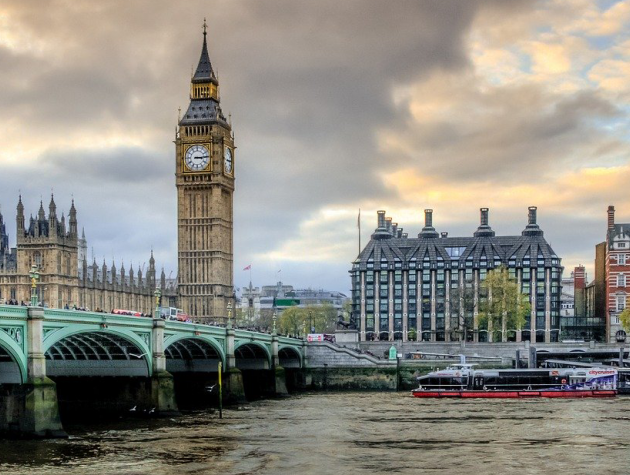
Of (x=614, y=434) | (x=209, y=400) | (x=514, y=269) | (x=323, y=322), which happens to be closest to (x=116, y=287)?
(x=323, y=322)

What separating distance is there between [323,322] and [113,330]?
13052 centimetres

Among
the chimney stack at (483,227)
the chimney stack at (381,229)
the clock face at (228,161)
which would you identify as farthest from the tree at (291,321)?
the chimney stack at (483,227)

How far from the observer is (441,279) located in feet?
569

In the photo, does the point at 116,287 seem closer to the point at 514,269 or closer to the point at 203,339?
the point at 514,269

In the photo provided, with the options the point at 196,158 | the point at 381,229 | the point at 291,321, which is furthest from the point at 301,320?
the point at 196,158

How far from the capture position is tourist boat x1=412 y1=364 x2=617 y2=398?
324 ft

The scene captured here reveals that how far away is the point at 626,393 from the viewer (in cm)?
10231

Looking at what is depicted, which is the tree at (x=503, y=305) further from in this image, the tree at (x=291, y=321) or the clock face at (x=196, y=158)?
the clock face at (x=196, y=158)

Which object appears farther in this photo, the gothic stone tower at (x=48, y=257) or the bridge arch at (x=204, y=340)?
the gothic stone tower at (x=48, y=257)

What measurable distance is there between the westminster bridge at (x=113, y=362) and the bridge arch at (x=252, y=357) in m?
0.10

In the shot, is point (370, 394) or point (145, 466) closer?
point (145, 466)

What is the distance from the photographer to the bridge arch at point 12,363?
57938 millimetres

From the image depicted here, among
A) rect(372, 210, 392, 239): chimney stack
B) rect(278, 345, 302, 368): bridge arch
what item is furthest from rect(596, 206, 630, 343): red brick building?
rect(278, 345, 302, 368): bridge arch

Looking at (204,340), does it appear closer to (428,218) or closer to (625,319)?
(625,319)
